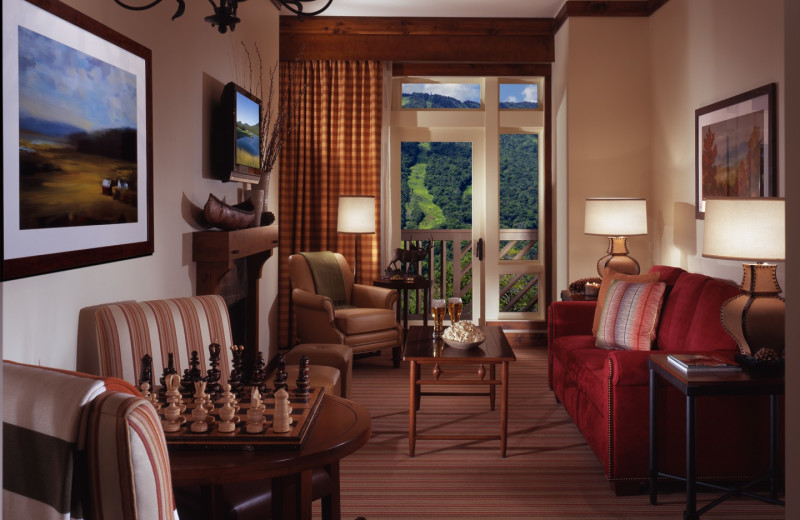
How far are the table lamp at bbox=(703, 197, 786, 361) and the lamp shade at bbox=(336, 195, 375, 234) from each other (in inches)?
141

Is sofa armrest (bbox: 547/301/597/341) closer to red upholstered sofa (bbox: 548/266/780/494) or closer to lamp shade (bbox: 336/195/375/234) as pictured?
red upholstered sofa (bbox: 548/266/780/494)

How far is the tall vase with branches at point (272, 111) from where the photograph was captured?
5305 millimetres

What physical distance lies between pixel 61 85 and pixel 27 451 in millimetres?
1477

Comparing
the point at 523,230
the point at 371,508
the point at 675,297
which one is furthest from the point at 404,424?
the point at 523,230

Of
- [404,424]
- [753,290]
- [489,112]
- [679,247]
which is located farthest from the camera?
[489,112]

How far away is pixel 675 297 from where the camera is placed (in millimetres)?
4312

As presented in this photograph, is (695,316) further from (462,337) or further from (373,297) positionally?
(373,297)

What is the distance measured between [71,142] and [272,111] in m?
3.76

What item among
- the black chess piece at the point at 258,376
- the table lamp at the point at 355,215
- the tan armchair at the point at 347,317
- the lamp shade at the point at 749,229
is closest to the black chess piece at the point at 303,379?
the black chess piece at the point at 258,376

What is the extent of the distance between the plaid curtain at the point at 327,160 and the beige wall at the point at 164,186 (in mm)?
1805

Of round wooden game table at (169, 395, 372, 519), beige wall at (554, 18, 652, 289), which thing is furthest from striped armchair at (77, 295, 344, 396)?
beige wall at (554, 18, 652, 289)

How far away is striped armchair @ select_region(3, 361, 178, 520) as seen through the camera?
4.01 ft

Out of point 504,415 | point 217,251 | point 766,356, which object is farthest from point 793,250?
point 217,251

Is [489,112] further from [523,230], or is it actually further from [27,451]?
[27,451]
